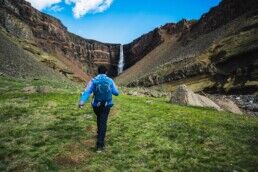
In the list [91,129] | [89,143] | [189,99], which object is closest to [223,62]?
[189,99]

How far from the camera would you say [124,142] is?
17.8 meters

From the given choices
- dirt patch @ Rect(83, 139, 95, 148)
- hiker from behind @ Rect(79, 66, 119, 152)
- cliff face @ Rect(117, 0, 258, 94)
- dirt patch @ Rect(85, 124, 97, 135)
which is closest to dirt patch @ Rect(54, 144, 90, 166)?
dirt patch @ Rect(83, 139, 95, 148)

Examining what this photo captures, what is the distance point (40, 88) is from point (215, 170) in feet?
87.4

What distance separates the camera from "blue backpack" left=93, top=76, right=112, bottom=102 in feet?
50.6

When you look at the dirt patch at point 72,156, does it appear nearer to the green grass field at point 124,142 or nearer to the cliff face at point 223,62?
the green grass field at point 124,142

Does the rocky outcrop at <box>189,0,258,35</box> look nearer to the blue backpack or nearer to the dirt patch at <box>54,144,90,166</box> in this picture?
the blue backpack

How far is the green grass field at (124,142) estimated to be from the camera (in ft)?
47.8

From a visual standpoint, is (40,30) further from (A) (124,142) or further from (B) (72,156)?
(B) (72,156)

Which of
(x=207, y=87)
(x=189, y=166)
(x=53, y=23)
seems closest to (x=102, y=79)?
(x=189, y=166)

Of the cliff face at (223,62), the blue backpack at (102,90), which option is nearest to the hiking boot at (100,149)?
the blue backpack at (102,90)

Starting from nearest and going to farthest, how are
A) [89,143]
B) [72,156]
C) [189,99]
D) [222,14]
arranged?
[72,156] < [89,143] < [189,99] < [222,14]

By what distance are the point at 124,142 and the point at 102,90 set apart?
11.9 feet

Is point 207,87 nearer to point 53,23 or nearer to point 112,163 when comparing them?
point 112,163

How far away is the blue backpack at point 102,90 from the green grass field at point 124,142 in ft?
8.01
